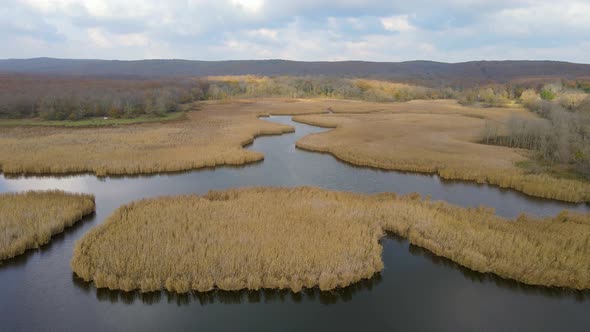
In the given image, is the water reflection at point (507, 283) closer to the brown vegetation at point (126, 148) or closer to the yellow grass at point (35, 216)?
the yellow grass at point (35, 216)

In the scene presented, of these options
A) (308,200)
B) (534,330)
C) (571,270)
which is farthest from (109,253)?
(571,270)

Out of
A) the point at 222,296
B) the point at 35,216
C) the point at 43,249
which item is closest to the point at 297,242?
the point at 222,296

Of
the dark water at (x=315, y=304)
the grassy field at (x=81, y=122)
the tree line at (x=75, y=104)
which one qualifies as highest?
the tree line at (x=75, y=104)

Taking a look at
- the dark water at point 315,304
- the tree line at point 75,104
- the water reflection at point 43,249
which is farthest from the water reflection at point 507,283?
the tree line at point 75,104

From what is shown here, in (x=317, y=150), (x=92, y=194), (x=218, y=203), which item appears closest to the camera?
(x=218, y=203)

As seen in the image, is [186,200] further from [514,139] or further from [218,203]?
[514,139]

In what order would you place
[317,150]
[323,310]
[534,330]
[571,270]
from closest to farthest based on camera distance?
[534,330] → [323,310] → [571,270] → [317,150]

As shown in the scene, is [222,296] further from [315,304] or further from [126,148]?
[126,148]
